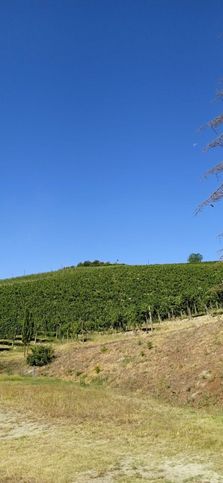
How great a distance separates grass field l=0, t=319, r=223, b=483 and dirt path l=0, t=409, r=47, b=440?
1.2 inches

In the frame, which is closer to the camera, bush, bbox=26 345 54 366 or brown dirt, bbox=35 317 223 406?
brown dirt, bbox=35 317 223 406

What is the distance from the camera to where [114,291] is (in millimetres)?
64062

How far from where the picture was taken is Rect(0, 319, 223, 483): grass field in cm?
970

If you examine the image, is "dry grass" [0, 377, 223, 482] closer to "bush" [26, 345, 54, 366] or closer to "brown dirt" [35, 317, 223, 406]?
"brown dirt" [35, 317, 223, 406]

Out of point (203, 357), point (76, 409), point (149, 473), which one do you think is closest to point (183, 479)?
point (149, 473)

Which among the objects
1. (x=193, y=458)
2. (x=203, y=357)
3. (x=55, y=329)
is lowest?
(x=193, y=458)

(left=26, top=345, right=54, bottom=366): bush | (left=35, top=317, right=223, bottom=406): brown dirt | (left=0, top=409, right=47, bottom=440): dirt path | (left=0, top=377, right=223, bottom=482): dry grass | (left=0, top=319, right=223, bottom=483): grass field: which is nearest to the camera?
(left=0, top=319, right=223, bottom=483): grass field

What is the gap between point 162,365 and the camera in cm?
2622

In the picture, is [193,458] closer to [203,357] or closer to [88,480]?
[88,480]

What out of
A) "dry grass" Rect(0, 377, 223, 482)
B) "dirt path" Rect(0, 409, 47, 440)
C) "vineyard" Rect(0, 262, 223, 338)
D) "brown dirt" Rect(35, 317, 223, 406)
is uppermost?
"vineyard" Rect(0, 262, 223, 338)

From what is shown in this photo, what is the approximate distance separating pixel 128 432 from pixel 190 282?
166 ft

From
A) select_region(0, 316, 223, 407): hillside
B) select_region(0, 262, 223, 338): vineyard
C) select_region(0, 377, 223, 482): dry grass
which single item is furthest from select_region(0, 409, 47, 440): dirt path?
select_region(0, 262, 223, 338): vineyard

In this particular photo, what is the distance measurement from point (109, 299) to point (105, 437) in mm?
48628

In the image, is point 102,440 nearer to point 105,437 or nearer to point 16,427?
point 105,437
